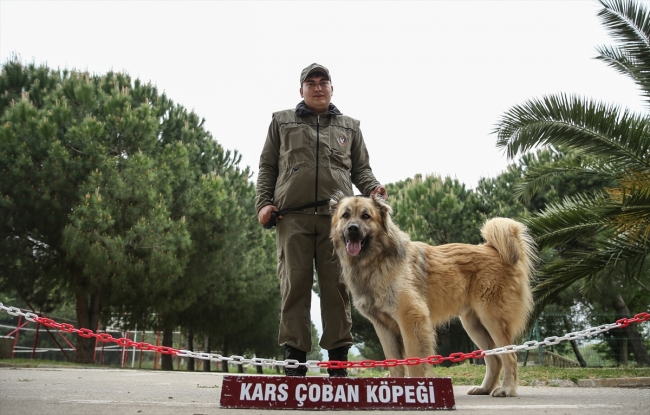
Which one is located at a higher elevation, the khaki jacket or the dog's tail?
the khaki jacket

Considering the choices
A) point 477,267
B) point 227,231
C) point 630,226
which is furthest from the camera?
point 227,231

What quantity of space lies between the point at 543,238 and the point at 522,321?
11.0 ft

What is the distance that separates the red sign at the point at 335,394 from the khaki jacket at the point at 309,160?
1827 millimetres

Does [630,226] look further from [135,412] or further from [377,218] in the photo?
[135,412]

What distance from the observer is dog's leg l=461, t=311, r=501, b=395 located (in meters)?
5.33

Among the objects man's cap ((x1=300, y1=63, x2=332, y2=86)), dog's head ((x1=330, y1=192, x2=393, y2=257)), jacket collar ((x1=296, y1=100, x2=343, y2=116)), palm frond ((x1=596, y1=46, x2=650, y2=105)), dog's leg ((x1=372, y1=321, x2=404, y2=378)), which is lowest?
dog's leg ((x1=372, y1=321, x2=404, y2=378))

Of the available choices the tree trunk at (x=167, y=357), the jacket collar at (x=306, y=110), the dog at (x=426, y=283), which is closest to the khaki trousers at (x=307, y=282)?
the dog at (x=426, y=283)

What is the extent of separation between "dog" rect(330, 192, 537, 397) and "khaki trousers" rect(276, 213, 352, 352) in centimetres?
13

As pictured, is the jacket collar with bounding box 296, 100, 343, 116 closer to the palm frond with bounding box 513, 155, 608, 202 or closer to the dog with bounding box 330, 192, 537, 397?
the dog with bounding box 330, 192, 537, 397

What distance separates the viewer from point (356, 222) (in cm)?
465

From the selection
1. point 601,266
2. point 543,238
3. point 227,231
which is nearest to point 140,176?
point 227,231

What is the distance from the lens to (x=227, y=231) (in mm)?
19125

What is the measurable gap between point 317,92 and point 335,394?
2.99 metres

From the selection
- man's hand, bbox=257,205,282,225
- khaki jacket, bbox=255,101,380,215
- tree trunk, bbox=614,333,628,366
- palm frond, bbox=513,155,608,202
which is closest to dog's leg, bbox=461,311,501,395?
khaki jacket, bbox=255,101,380,215
